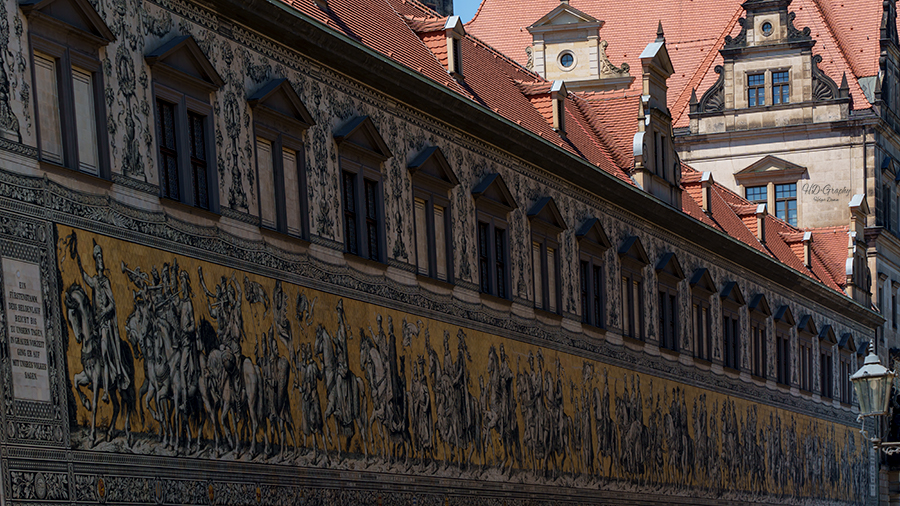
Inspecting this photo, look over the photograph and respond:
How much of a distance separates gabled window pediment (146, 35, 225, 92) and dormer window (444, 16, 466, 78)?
825cm

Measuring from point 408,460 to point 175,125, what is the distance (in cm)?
607

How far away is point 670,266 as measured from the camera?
3306 centimetres

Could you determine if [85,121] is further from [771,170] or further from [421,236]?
[771,170]

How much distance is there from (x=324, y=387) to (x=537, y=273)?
27.2 feet

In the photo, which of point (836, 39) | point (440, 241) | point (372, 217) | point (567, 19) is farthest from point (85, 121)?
point (836, 39)

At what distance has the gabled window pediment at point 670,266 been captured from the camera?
106 feet

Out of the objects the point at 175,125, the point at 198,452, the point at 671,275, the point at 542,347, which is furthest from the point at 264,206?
the point at 671,275

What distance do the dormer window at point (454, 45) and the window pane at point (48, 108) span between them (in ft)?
36.6

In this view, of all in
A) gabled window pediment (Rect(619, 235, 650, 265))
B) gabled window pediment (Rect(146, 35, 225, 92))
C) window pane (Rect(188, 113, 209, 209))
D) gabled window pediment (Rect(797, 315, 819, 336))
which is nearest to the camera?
gabled window pediment (Rect(146, 35, 225, 92))

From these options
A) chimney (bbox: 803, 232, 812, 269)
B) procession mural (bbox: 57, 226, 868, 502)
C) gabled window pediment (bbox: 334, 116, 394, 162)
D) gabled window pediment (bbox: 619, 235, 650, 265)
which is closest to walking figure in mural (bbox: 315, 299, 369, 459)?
procession mural (bbox: 57, 226, 868, 502)

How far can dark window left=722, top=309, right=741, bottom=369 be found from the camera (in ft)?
121

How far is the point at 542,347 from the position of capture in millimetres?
26250

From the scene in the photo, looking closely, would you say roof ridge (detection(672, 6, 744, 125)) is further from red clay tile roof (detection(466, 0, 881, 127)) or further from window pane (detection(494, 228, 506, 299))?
window pane (detection(494, 228, 506, 299))

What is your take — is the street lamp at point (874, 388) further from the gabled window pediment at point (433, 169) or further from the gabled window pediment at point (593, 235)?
the gabled window pediment at point (593, 235)
